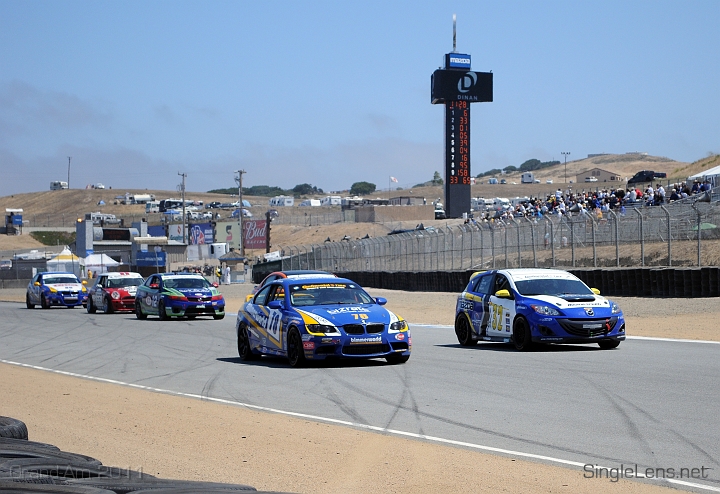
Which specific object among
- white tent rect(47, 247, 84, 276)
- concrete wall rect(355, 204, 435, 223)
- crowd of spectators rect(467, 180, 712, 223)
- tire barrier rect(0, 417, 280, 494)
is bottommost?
tire barrier rect(0, 417, 280, 494)

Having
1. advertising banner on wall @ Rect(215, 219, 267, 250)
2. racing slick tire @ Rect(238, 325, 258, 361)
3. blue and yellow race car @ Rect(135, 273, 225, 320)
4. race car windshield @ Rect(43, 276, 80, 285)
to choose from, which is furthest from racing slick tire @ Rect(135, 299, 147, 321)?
advertising banner on wall @ Rect(215, 219, 267, 250)

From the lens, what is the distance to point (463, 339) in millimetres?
18719

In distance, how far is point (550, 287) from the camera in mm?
17469

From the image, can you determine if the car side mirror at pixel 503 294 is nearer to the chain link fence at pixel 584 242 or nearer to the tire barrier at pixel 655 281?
the tire barrier at pixel 655 281

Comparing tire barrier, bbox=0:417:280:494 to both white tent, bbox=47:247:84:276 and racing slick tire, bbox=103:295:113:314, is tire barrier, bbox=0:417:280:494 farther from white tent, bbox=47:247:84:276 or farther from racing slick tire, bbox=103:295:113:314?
white tent, bbox=47:247:84:276

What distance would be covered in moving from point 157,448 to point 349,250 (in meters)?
44.8

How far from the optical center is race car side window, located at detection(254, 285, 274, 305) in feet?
53.2

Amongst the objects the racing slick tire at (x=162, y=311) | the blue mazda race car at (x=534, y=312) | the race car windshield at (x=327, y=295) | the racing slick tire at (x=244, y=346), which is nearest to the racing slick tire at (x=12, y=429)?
the race car windshield at (x=327, y=295)

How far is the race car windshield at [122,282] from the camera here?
35.5 metres

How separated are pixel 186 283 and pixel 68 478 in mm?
23904

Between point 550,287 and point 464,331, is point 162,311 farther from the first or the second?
point 550,287

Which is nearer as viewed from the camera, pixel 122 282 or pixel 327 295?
pixel 327 295

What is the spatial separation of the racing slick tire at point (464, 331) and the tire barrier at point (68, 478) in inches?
473

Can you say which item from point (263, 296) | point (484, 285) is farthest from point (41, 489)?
point (484, 285)
